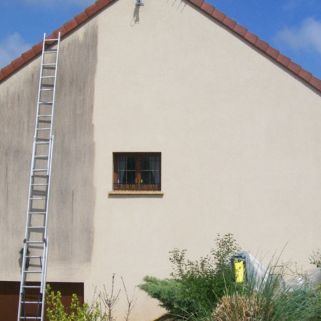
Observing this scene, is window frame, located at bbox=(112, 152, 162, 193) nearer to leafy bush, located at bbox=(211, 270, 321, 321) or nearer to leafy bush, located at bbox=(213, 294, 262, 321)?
leafy bush, located at bbox=(211, 270, 321, 321)

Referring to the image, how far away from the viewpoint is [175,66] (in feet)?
38.8

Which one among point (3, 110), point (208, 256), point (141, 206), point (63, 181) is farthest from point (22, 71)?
point (208, 256)

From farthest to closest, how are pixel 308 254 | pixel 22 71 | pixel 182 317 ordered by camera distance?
pixel 22 71 → pixel 308 254 → pixel 182 317

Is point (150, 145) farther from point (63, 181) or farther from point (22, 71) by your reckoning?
point (22, 71)

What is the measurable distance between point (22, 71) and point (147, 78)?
8.14 ft

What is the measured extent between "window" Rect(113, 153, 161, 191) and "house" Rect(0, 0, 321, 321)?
21 millimetres

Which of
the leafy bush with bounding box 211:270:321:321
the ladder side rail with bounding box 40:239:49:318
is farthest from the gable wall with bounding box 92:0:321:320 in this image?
the leafy bush with bounding box 211:270:321:321

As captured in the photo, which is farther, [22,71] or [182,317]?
[22,71]

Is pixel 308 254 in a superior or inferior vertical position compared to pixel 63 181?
inferior

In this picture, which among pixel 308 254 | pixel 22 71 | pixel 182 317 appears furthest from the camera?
pixel 22 71

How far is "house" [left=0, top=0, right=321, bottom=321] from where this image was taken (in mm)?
11469

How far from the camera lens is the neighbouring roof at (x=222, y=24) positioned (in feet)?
37.7

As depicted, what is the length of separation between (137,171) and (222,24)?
3.29 metres

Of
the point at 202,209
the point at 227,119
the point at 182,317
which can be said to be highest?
the point at 227,119
